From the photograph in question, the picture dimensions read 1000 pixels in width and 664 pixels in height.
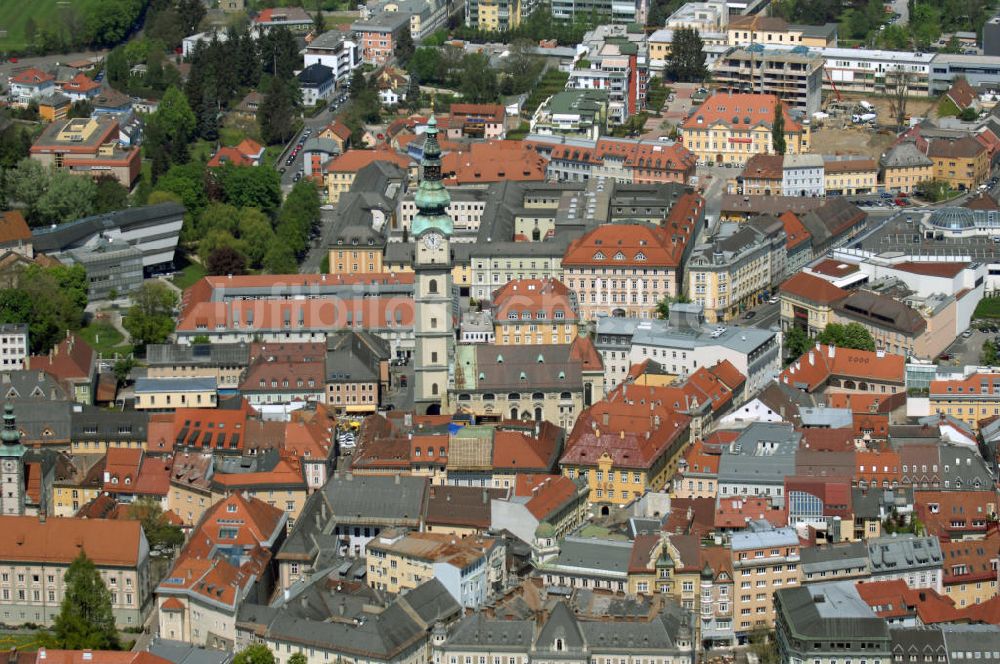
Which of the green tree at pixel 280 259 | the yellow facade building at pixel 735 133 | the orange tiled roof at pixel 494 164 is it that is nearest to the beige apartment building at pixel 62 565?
the green tree at pixel 280 259

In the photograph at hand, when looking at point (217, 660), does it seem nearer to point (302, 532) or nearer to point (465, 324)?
point (302, 532)

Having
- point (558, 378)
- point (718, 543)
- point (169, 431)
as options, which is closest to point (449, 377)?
point (558, 378)

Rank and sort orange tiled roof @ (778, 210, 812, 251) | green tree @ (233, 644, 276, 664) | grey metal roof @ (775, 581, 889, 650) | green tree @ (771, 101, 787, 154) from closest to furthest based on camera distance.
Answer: green tree @ (233, 644, 276, 664), grey metal roof @ (775, 581, 889, 650), orange tiled roof @ (778, 210, 812, 251), green tree @ (771, 101, 787, 154)

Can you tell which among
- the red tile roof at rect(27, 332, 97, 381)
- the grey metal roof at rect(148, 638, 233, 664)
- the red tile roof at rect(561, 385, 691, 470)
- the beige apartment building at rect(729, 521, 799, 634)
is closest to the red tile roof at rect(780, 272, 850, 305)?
the red tile roof at rect(561, 385, 691, 470)

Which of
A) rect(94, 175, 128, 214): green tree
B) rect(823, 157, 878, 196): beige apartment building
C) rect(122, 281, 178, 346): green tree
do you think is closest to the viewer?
rect(122, 281, 178, 346): green tree

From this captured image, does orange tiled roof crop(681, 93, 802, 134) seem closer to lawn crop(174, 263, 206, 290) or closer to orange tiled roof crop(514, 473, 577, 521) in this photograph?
lawn crop(174, 263, 206, 290)
